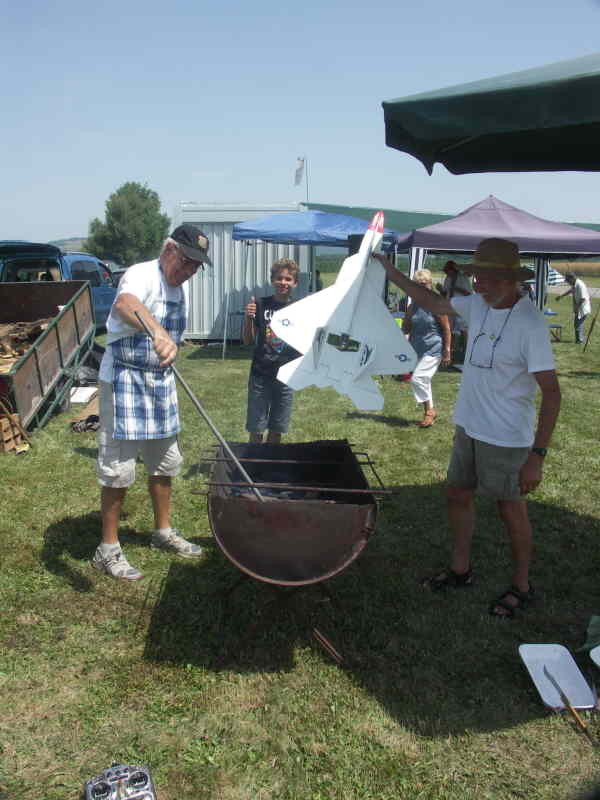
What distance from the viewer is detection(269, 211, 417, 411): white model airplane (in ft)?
9.75

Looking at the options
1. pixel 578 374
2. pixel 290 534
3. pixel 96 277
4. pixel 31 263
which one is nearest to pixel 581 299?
pixel 578 374

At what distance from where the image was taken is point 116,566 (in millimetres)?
3562

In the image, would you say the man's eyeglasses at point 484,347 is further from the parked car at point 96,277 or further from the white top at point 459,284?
the parked car at point 96,277

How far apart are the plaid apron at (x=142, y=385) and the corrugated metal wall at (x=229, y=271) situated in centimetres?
972

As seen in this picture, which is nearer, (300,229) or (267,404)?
(267,404)

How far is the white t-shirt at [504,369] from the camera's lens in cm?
287

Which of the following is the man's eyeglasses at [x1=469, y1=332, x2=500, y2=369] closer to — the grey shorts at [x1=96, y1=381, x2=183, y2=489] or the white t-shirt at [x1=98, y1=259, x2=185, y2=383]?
the white t-shirt at [x1=98, y1=259, x2=185, y2=383]

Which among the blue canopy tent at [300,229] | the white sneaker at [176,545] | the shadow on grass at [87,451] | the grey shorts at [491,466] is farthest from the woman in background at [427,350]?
the blue canopy tent at [300,229]

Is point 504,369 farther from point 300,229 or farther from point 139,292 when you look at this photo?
point 300,229

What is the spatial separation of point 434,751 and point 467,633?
833 millimetres

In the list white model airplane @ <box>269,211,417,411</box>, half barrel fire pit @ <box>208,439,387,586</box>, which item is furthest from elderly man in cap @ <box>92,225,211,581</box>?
half barrel fire pit @ <box>208,439,387,586</box>

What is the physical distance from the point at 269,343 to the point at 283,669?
7.45 feet

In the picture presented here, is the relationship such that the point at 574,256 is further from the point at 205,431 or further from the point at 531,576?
the point at 531,576

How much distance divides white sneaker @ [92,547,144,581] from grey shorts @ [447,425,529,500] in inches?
80.8
